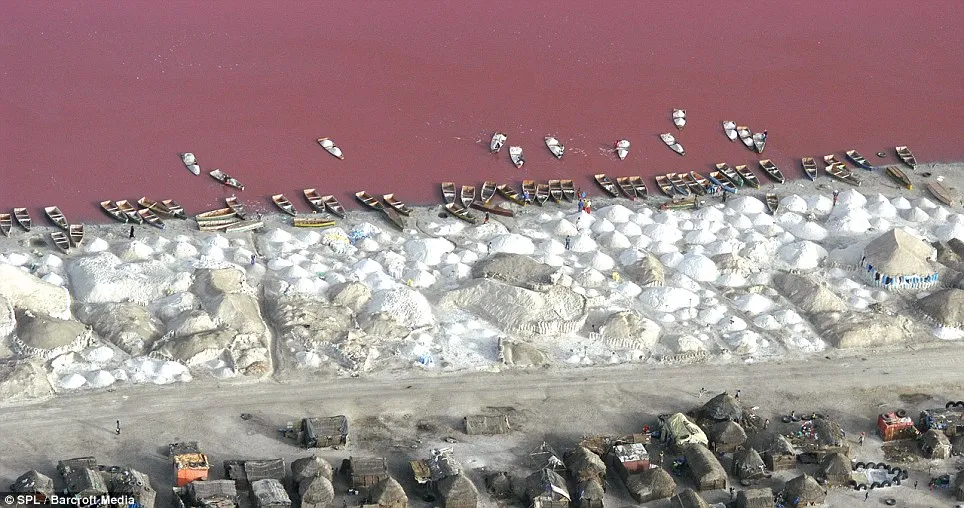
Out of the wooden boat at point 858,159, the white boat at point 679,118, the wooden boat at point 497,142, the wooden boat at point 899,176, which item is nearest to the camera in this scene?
the wooden boat at point 899,176

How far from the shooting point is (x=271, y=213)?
249ft

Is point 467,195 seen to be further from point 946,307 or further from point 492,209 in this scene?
point 946,307

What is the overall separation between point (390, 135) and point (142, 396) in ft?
91.6

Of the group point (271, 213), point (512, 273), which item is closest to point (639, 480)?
point (512, 273)

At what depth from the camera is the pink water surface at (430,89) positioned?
8038cm

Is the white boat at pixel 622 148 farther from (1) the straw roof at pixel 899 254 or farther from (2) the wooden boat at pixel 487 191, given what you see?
(1) the straw roof at pixel 899 254

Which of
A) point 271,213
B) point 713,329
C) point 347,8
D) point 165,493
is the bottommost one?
point 165,493

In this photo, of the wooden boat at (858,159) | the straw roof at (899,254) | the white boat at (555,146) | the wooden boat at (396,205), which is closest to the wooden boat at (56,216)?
the wooden boat at (396,205)

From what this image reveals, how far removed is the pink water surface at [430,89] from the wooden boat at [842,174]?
198cm

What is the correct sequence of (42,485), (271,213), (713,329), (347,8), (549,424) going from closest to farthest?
(42,485) → (549,424) → (713,329) → (271,213) → (347,8)

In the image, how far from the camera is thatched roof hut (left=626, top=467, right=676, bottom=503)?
55.4m

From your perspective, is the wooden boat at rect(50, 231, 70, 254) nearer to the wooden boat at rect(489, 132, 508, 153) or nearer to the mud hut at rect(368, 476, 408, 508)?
the wooden boat at rect(489, 132, 508, 153)

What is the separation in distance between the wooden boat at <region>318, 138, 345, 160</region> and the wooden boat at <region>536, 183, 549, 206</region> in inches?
430

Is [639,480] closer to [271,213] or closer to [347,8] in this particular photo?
[271,213]
